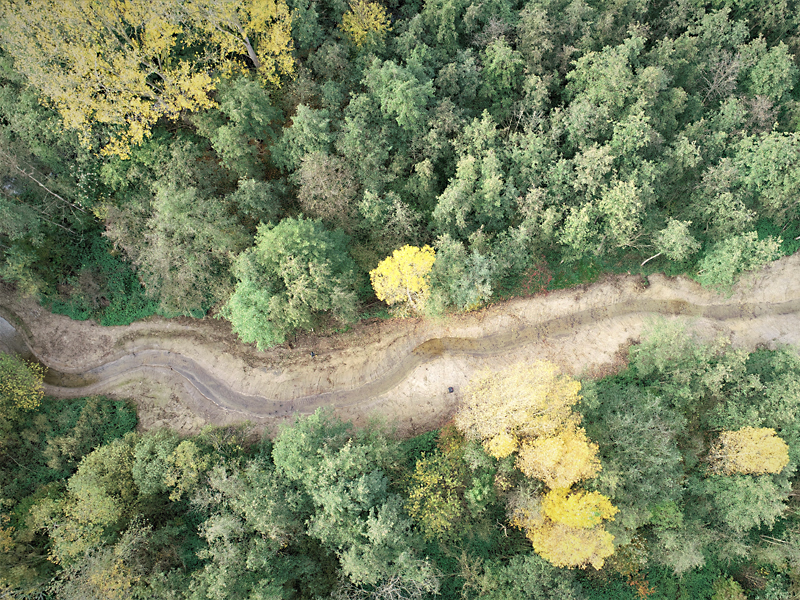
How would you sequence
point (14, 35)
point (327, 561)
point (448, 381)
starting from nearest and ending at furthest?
point (14, 35)
point (327, 561)
point (448, 381)

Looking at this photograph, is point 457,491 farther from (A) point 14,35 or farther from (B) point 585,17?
(A) point 14,35

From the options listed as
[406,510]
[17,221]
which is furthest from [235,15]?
[406,510]

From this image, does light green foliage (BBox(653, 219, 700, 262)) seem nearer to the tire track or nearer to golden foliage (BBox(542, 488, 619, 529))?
the tire track

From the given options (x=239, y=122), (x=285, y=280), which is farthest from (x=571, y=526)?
(x=239, y=122)

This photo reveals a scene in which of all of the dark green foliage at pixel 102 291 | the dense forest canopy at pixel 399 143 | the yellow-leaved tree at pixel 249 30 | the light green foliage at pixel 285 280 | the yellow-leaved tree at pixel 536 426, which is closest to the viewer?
the yellow-leaved tree at pixel 536 426

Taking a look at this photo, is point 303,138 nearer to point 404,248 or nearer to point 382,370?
point 404,248

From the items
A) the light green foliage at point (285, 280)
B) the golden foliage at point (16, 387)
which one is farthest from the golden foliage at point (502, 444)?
the golden foliage at point (16, 387)

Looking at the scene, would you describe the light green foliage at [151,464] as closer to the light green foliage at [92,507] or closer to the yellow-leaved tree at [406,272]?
the light green foliage at [92,507]
